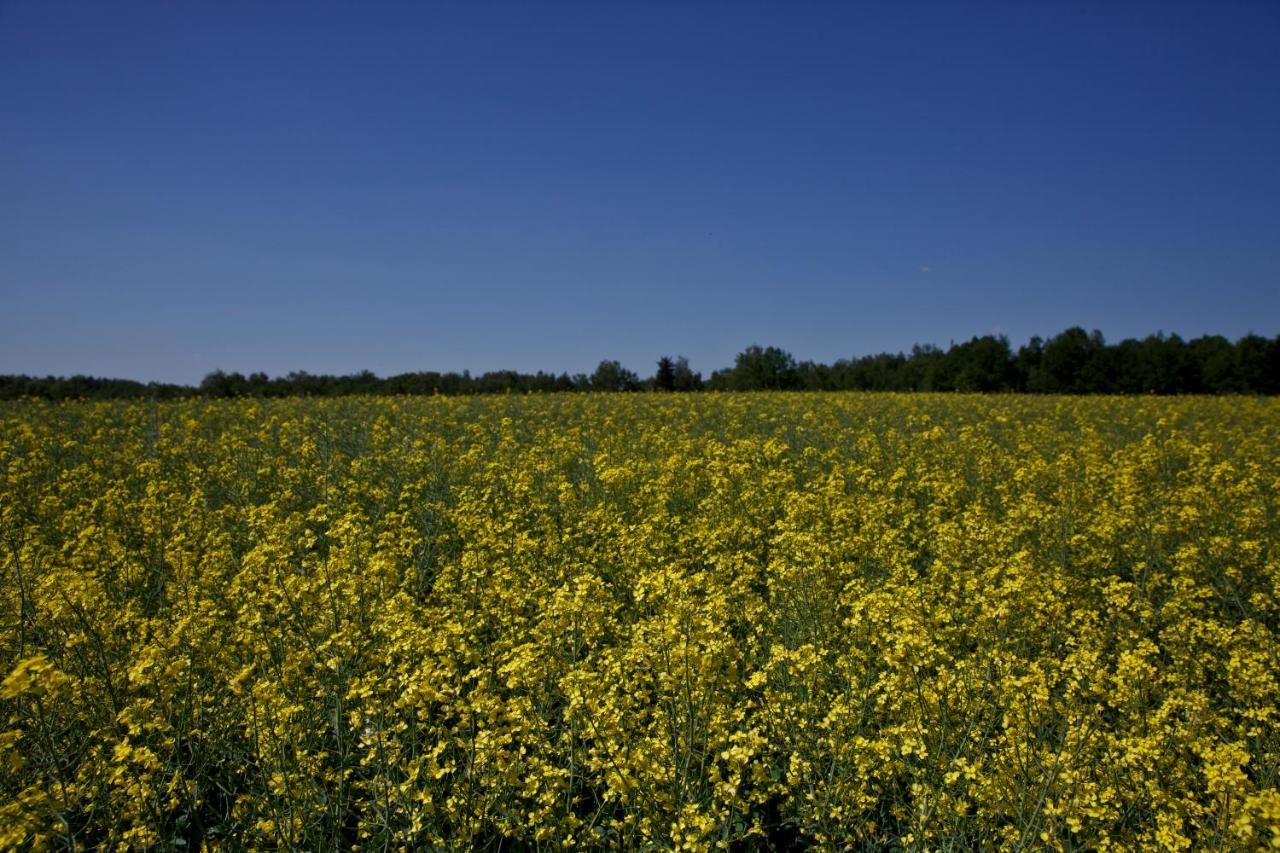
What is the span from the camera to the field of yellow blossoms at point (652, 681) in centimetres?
294

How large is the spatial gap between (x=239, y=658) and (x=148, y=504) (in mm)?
3557

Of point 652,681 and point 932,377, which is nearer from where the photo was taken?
point 652,681

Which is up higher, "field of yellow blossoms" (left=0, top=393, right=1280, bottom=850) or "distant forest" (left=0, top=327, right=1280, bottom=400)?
"distant forest" (left=0, top=327, right=1280, bottom=400)

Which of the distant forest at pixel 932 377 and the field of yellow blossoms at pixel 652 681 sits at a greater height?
the distant forest at pixel 932 377

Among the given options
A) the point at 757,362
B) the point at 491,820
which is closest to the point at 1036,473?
the point at 491,820

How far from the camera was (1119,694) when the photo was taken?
10.8ft

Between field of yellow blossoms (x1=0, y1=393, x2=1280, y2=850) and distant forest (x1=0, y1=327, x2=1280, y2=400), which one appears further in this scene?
distant forest (x1=0, y1=327, x2=1280, y2=400)

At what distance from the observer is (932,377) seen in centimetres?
5212

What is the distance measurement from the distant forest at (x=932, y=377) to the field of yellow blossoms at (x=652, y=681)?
28.2m

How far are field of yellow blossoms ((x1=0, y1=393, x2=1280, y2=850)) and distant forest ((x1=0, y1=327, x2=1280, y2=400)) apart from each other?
28.2 m

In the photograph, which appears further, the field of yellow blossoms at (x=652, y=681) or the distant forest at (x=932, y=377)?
the distant forest at (x=932, y=377)

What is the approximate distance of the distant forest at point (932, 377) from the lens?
33.8 metres

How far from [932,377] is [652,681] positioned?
54.4 metres

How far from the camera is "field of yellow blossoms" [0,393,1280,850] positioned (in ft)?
9.64
